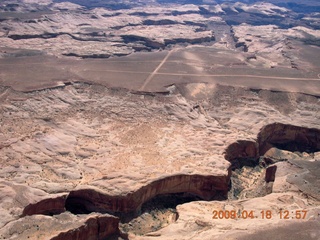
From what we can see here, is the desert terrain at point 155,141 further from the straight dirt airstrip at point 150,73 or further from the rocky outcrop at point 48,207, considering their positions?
the straight dirt airstrip at point 150,73

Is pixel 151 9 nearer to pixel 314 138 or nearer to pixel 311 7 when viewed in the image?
pixel 311 7

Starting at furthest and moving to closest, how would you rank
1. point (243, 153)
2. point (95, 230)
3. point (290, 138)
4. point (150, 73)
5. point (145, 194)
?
point (150, 73), point (290, 138), point (243, 153), point (145, 194), point (95, 230)

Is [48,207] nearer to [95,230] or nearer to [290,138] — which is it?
[95,230]

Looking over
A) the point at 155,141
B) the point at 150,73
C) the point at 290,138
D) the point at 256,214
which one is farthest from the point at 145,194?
the point at 150,73

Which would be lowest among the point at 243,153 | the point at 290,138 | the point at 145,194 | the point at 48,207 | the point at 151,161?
the point at 290,138

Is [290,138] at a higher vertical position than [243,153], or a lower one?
lower
